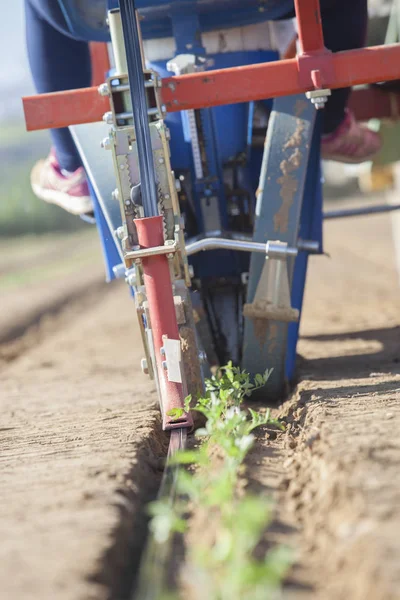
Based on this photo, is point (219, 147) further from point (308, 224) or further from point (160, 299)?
point (160, 299)

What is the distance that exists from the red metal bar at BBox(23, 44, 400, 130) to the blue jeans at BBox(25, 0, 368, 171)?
821 mm

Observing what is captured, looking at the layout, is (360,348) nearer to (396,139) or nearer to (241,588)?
(396,139)

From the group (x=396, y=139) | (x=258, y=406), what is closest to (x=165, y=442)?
(x=258, y=406)

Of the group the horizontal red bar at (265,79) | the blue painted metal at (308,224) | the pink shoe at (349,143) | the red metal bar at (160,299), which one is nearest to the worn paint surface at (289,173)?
the horizontal red bar at (265,79)

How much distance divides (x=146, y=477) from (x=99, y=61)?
11.2 feet

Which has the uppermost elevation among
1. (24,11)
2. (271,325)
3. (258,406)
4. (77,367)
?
(24,11)

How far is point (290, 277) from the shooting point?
4398 mm

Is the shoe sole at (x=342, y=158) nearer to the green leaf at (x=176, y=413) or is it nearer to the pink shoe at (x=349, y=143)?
the pink shoe at (x=349, y=143)

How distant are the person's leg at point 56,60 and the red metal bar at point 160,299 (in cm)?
176

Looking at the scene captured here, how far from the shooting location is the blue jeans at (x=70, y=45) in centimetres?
490

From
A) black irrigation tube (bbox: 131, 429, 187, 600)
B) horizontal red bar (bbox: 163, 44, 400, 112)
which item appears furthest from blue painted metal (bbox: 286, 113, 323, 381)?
black irrigation tube (bbox: 131, 429, 187, 600)

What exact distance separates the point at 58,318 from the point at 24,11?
8290 mm

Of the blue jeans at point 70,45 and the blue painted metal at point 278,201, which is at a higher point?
the blue jeans at point 70,45

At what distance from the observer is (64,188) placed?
18.4 ft
